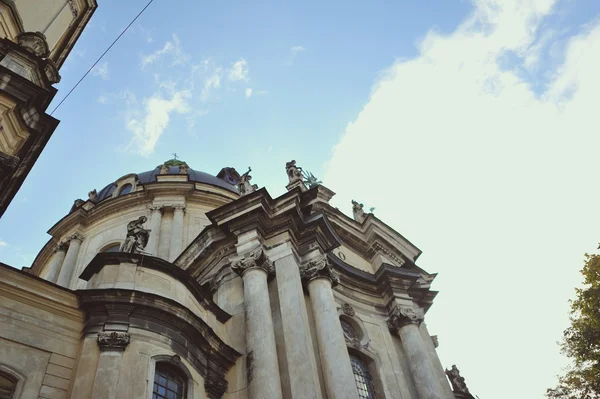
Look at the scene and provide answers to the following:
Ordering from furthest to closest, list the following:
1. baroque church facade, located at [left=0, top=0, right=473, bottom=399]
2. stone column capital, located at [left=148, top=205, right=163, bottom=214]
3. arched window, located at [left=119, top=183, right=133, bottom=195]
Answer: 1. arched window, located at [left=119, top=183, right=133, bottom=195]
2. stone column capital, located at [left=148, top=205, right=163, bottom=214]
3. baroque church facade, located at [left=0, top=0, right=473, bottom=399]

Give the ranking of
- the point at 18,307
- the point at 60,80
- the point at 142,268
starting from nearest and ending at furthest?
the point at 18,307 < the point at 142,268 < the point at 60,80

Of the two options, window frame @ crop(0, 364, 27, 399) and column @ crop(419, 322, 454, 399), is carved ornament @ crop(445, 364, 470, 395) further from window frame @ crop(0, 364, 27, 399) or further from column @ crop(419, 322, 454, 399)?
window frame @ crop(0, 364, 27, 399)

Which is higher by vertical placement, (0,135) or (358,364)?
(0,135)

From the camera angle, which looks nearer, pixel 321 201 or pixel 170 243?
pixel 321 201

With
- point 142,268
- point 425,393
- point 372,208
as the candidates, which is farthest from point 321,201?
point 142,268

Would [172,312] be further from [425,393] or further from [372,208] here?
[372,208]

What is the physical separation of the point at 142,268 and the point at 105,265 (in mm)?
873

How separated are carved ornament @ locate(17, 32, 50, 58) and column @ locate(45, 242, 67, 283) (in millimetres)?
13058

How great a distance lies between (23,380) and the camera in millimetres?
10039

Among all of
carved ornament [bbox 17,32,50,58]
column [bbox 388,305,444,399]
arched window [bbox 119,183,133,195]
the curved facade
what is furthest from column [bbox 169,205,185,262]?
carved ornament [bbox 17,32,50,58]

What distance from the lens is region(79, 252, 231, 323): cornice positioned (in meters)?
12.9

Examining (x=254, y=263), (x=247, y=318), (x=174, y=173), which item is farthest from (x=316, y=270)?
(x=174, y=173)

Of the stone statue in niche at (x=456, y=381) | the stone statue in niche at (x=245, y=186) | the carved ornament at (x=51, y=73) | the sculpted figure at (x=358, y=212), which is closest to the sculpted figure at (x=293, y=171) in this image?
the stone statue in niche at (x=245, y=186)

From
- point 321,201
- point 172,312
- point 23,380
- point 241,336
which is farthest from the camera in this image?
point 321,201
